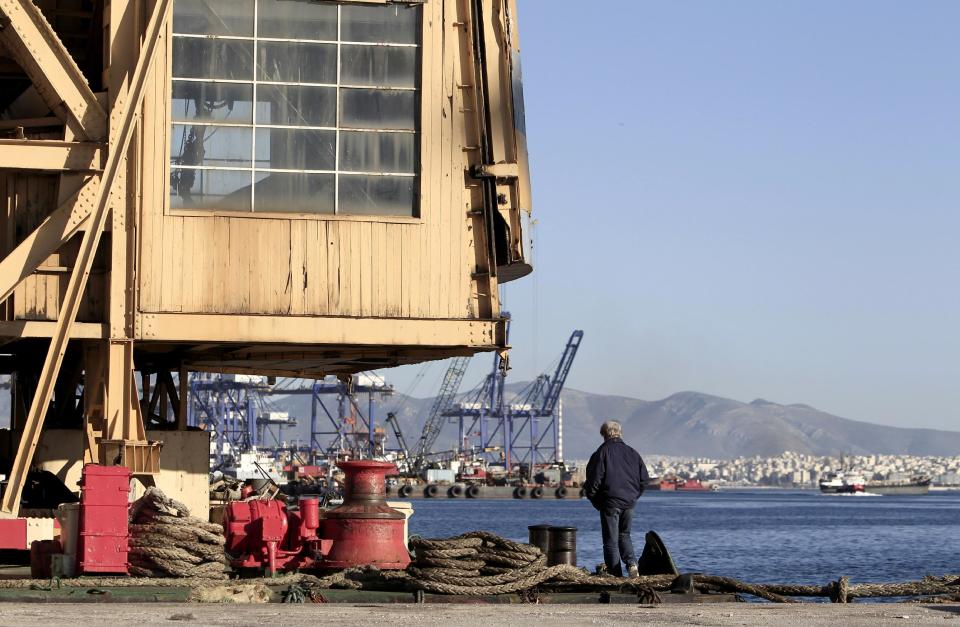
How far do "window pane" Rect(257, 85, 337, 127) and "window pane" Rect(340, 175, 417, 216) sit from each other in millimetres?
846

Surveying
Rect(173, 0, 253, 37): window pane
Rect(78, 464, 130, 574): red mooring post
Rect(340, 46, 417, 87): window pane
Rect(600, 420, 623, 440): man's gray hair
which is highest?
Rect(173, 0, 253, 37): window pane

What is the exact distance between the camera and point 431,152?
2002 centimetres

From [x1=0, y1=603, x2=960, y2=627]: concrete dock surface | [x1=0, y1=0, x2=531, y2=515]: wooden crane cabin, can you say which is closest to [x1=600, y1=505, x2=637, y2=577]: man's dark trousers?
[x1=0, y1=603, x2=960, y2=627]: concrete dock surface

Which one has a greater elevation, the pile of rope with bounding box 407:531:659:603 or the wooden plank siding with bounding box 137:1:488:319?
the wooden plank siding with bounding box 137:1:488:319

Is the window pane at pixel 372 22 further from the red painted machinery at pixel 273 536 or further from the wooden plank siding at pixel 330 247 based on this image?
the red painted machinery at pixel 273 536

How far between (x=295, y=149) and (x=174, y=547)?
676cm

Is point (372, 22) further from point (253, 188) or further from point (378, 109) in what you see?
point (253, 188)

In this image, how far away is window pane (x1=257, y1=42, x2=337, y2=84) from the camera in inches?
781

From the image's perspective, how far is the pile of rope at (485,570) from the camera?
1420cm

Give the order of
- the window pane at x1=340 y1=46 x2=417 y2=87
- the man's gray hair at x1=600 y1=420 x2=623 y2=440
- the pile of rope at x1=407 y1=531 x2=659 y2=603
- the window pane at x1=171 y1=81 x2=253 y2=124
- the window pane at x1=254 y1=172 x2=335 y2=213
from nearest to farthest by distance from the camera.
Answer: the pile of rope at x1=407 y1=531 x2=659 y2=603 < the man's gray hair at x1=600 y1=420 x2=623 y2=440 < the window pane at x1=171 y1=81 x2=253 y2=124 < the window pane at x1=254 y1=172 x2=335 y2=213 < the window pane at x1=340 y1=46 x2=417 y2=87

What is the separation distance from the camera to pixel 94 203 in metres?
18.6

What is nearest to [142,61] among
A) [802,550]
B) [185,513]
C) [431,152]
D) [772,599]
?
[431,152]

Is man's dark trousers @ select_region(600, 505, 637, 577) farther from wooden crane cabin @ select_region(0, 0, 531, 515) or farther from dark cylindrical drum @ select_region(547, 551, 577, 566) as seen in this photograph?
wooden crane cabin @ select_region(0, 0, 531, 515)

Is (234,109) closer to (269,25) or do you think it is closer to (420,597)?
(269,25)
